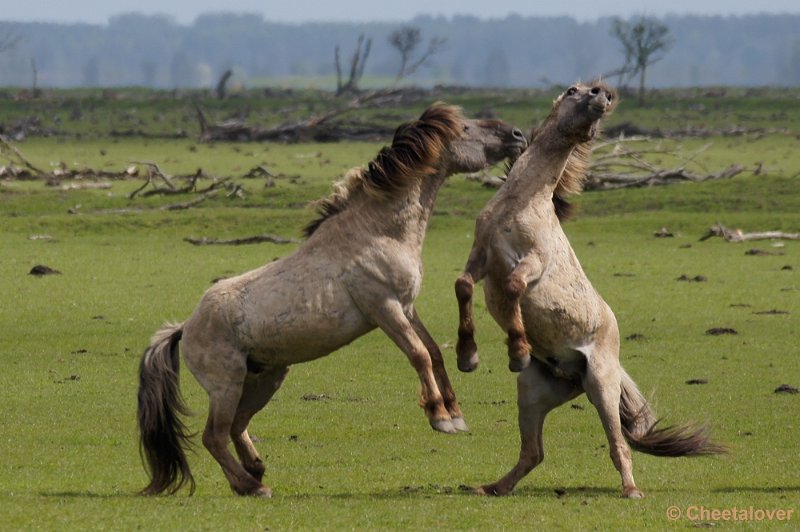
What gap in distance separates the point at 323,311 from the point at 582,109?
192 centimetres

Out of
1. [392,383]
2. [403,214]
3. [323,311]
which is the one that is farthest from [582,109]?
[392,383]

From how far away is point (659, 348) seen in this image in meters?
14.9

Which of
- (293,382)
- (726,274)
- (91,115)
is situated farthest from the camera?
(91,115)

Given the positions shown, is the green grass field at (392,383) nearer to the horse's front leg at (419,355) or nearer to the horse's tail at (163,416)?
the horse's tail at (163,416)

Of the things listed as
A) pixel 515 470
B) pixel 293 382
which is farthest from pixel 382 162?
pixel 293 382

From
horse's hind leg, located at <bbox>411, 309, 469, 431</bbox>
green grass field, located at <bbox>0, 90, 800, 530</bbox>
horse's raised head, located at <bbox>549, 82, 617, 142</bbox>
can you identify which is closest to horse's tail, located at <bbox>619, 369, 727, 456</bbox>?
green grass field, located at <bbox>0, 90, 800, 530</bbox>

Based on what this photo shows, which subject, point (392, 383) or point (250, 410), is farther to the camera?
point (392, 383)

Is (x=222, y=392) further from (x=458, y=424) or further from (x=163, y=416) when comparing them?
(x=458, y=424)

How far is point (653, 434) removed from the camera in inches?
351

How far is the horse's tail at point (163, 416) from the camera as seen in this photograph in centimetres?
870

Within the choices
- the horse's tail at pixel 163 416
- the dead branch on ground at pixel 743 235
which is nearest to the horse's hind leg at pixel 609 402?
the horse's tail at pixel 163 416

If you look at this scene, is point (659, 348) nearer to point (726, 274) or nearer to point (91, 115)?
point (726, 274)

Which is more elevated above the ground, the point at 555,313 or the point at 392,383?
the point at 555,313

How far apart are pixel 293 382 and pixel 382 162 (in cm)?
490
